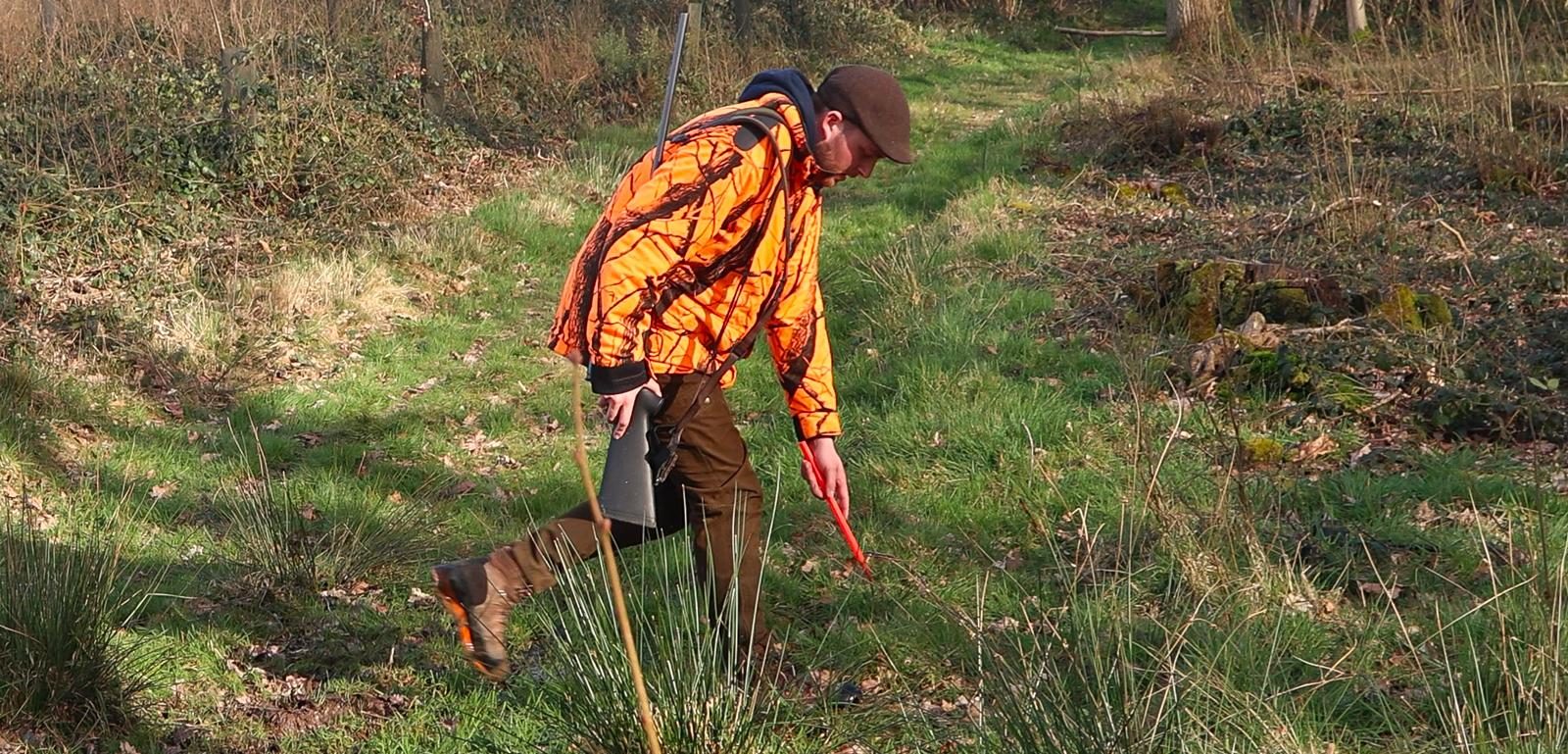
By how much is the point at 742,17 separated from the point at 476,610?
15.9 m

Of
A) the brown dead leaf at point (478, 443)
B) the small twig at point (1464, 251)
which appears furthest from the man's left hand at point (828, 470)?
the small twig at point (1464, 251)

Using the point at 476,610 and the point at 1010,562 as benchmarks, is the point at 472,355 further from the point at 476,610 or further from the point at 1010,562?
the point at 476,610

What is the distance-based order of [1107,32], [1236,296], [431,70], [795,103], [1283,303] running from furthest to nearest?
[1107,32]
[431,70]
[1236,296]
[1283,303]
[795,103]

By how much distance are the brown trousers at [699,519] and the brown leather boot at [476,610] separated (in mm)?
84

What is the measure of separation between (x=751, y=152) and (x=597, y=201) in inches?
341

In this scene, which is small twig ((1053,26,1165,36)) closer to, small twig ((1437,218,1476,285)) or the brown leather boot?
small twig ((1437,218,1476,285))

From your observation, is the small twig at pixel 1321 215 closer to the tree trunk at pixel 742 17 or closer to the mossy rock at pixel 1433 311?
the mossy rock at pixel 1433 311

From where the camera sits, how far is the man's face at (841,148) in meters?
3.44

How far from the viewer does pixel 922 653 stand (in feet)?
13.6

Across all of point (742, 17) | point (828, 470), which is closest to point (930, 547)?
point (828, 470)

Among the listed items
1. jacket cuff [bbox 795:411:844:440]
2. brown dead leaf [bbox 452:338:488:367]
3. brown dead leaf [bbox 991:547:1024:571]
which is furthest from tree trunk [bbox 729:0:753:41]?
jacket cuff [bbox 795:411:844:440]

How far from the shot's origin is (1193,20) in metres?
19.2

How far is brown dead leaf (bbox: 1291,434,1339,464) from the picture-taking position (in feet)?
18.5

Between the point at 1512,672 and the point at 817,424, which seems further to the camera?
the point at 817,424
